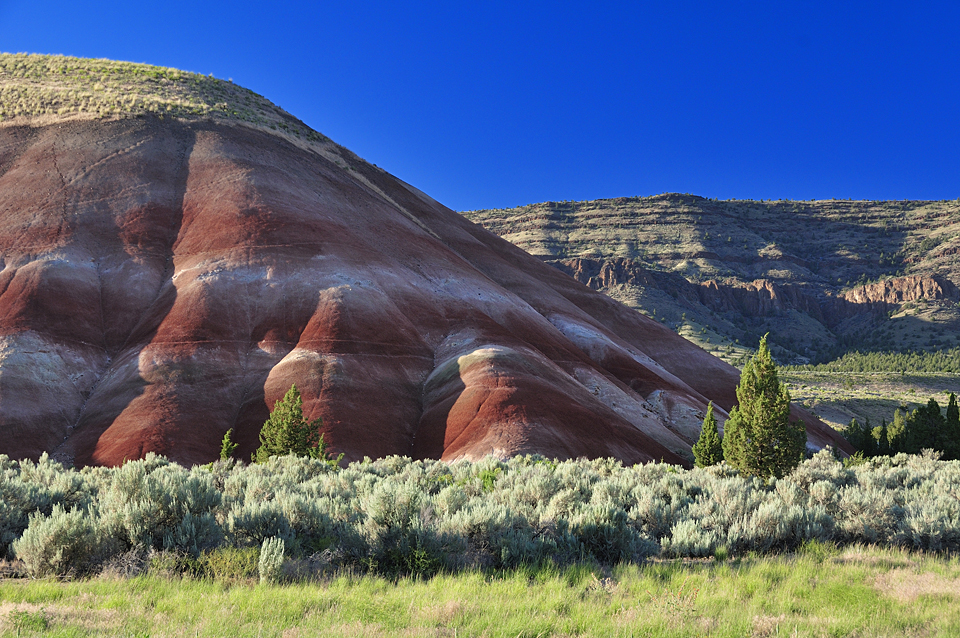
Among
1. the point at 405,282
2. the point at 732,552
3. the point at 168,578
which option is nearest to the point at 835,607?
the point at 732,552

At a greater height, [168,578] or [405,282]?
[405,282]

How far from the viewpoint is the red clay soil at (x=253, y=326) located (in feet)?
97.4

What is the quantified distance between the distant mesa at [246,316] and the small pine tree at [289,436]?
3.47 m

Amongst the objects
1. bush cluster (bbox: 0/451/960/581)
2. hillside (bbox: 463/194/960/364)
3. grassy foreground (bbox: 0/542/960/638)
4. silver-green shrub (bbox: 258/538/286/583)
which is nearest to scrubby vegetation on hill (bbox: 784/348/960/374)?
hillside (bbox: 463/194/960/364)

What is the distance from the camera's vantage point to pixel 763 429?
24125 mm

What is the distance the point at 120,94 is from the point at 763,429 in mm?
59395

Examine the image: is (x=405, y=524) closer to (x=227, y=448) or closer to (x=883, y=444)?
(x=227, y=448)

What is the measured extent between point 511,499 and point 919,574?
6.70 m

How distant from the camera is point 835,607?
7738 mm

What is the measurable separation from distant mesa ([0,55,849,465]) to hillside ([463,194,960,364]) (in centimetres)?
9055

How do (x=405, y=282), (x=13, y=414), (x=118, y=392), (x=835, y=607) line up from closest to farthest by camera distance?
(x=835, y=607), (x=13, y=414), (x=118, y=392), (x=405, y=282)

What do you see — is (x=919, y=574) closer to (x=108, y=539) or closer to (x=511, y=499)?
(x=511, y=499)

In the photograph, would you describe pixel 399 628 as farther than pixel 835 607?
No

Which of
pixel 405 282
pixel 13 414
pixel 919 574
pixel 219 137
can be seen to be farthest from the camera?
pixel 219 137
